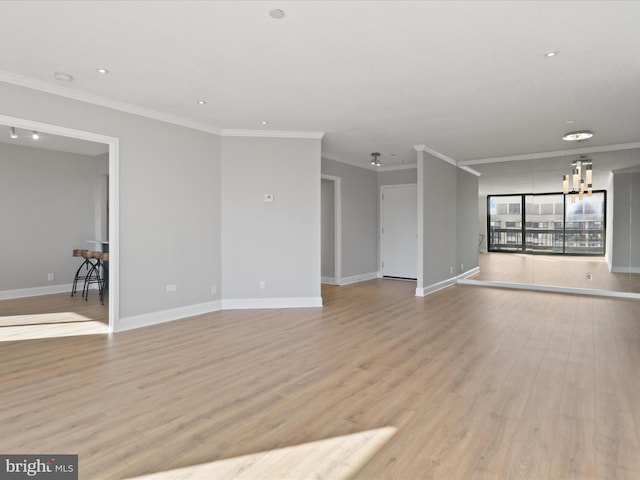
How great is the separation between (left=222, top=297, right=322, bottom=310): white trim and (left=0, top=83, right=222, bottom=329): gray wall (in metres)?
0.28

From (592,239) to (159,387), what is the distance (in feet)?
24.3

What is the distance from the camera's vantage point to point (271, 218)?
5465 mm

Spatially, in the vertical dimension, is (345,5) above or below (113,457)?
above

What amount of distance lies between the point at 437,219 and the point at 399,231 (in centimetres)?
136

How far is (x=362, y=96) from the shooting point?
404cm

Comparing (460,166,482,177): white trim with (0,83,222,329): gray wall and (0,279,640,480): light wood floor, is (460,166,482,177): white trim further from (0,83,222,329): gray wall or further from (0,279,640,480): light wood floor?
(0,83,222,329): gray wall

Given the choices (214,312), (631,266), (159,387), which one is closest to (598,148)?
(631,266)

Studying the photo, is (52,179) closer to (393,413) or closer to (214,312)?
(214,312)

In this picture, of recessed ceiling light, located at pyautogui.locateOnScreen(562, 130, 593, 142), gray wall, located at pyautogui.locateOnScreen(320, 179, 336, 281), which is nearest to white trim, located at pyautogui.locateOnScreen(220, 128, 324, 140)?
gray wall, located at pyautogui.locateOnScreen(320, 179, 336, 281)

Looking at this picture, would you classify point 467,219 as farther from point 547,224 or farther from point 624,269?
point 624,269

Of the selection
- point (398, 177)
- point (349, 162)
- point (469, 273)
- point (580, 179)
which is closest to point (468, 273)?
point (469, 273)

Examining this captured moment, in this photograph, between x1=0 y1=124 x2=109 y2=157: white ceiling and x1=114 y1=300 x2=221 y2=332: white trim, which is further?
x1=0 y1=124 x2=109 y2=157: white ceiling

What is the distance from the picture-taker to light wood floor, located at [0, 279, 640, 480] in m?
1.90

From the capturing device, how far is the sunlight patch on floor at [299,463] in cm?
178
